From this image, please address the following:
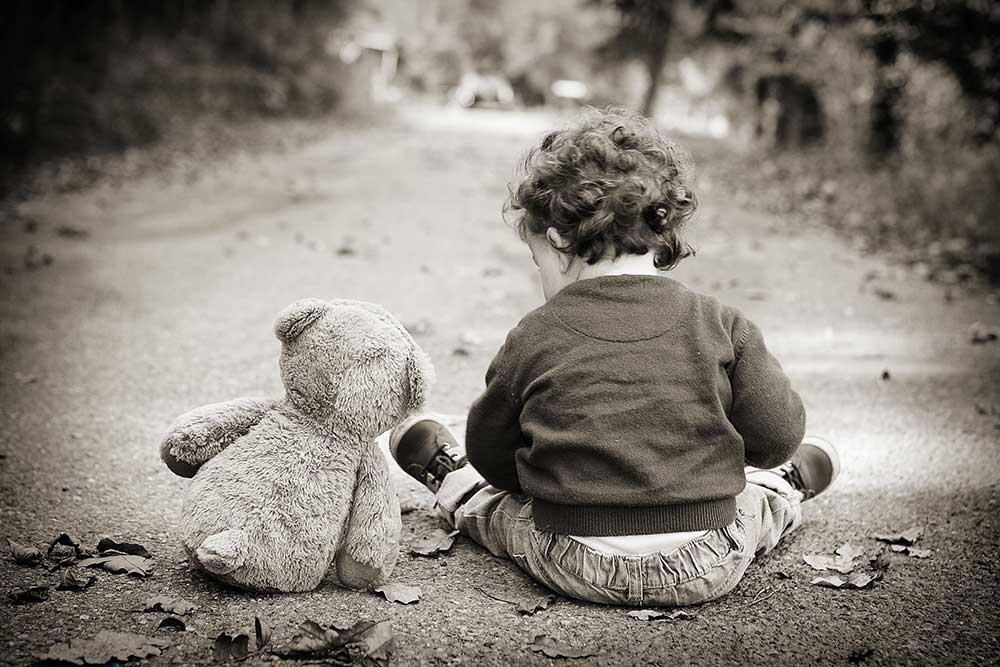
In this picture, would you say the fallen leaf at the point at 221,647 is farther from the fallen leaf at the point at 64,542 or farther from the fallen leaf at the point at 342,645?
the fallen leaf at the point at 64,542

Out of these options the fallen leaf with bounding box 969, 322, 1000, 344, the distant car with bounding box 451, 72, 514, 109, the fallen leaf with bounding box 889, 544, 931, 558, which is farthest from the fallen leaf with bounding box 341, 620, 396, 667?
the distant car with bounding box 451, 72, 514, 109

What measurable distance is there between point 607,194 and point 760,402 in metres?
0.70

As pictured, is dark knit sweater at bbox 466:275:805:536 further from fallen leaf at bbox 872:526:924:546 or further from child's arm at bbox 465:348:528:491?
fallen leaf at bbox 872:526:924:546

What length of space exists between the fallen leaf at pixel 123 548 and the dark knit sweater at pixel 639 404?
47.9 inches

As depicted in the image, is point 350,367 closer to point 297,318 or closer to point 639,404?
point 297,318

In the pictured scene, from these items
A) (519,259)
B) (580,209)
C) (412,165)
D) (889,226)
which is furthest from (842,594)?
(412,165)

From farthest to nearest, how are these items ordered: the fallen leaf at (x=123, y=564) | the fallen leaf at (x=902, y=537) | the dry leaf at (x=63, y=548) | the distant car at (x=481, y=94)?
the distant car at (x=481, y=94), the fallen leaf at (x=902, y=537), the dry leaf at (x=63, y=548), the fallen leaf at (x=123, y=564)

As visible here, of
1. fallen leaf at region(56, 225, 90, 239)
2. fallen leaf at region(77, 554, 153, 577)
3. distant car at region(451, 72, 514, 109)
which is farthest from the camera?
distant car at region(451, 72, 514, 109)

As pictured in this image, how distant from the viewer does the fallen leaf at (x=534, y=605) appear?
2529mm

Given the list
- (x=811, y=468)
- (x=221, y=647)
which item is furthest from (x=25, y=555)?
(x=811, y=468)

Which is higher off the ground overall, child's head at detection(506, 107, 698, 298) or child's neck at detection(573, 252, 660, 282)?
child's head at detection(506, 107, 698, 298)

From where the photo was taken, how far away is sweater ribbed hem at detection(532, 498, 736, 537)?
241 centimetres

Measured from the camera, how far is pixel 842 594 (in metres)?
2.68

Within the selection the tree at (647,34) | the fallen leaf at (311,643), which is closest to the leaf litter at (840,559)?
the fallen leaf at (311,643)
